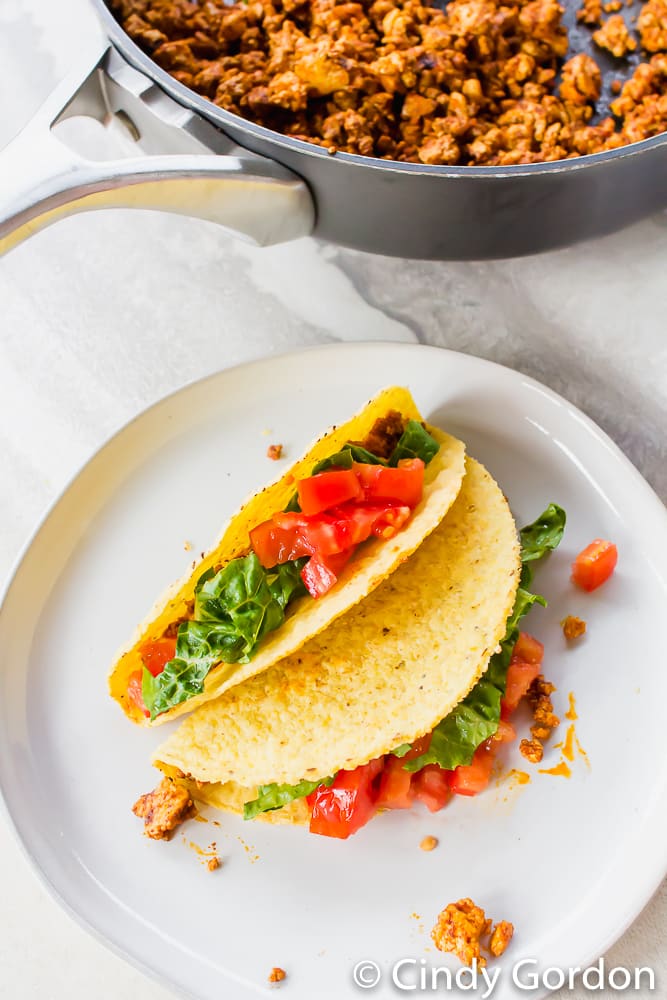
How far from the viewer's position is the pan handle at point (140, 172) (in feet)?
6.25

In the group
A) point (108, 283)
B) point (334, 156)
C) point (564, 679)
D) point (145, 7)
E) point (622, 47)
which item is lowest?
point (564, 679)

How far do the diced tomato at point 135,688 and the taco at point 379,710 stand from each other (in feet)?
0.44

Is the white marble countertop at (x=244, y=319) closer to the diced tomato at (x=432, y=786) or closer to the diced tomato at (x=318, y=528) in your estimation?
the diced tomato at (x=318, y=528)

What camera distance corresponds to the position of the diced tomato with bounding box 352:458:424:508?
229cm

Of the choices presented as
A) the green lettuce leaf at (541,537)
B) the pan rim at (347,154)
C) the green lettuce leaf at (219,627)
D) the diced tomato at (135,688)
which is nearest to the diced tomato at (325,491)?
the green lettuce leaf at (219,627)

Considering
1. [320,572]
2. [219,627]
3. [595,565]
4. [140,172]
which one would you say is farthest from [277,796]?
[140,172]

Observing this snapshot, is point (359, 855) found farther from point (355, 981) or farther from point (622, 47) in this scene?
point (622, 47)

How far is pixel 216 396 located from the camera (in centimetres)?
251

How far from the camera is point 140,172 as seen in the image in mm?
1976

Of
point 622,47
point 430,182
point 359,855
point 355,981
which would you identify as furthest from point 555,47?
point 355,981

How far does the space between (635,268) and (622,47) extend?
1.70ft

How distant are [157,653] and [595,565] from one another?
91 centimetres

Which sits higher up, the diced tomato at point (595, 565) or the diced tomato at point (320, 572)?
the diced tomato at point (320, 572)

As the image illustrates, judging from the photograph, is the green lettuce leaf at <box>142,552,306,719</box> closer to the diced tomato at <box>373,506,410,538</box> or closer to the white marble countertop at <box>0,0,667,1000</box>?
the diced tomato at <box>373,506,410,538</box>
